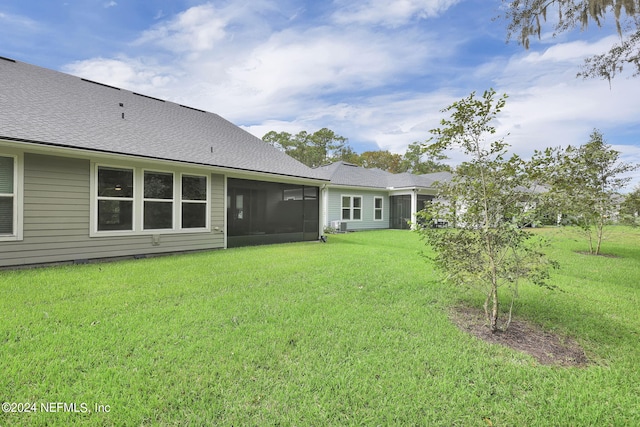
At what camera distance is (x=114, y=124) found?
319 inches

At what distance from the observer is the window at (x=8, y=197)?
5820 mm

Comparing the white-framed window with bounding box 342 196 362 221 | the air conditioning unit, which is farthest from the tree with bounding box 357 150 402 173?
the air conditioning unit

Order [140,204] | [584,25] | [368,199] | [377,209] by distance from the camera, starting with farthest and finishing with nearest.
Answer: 1. [377,209]
2. [368,199]
3. [140,204]
4. [584,25]

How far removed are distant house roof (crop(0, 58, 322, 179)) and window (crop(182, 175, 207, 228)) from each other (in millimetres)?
719

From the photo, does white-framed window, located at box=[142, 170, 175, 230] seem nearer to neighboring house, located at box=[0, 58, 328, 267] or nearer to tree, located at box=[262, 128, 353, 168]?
neighboring house, located at box=[0, 58, 328, 267]

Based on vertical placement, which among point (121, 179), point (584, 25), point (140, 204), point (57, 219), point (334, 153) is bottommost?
point (57, 219)

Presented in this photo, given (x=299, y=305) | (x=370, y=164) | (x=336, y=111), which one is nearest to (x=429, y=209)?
(x=299, y=305)

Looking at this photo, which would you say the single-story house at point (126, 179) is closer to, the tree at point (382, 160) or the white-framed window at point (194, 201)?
the white-framed window at point (194, 201)

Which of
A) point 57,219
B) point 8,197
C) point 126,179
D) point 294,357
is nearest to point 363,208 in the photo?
point 126,179

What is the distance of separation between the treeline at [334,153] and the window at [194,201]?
2767cm

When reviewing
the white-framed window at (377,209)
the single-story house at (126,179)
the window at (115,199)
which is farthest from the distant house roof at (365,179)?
the window at (115,199)

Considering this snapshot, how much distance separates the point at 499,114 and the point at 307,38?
9.16 m

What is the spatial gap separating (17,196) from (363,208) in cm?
1512

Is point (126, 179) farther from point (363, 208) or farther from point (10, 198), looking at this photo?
point (363, 208)
